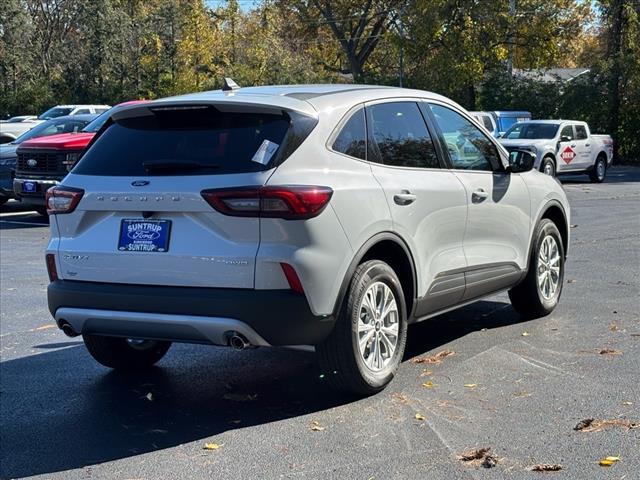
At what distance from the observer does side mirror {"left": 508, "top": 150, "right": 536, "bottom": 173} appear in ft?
24.2

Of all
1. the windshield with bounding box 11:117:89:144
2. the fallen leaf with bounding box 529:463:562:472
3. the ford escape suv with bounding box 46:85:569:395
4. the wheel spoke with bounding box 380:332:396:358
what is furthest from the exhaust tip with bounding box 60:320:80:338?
the windshield with bounding box 11:117:89:144

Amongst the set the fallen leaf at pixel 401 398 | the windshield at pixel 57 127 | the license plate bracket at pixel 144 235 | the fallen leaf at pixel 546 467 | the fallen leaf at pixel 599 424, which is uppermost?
the windshield at pixel 57 127

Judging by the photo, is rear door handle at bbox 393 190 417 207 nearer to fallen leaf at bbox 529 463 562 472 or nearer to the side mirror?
the side mirror

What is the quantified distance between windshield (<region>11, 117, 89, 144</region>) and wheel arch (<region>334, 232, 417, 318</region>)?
13.4 m

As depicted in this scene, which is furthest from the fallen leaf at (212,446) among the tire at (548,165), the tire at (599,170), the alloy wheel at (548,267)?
the tire at (599,170)

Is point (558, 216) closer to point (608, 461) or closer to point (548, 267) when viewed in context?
point (548, 267)

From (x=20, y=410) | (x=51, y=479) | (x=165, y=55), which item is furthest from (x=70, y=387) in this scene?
(x=165, y=55)

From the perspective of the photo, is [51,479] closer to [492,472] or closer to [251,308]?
[251,308]

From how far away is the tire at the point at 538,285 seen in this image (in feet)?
25.1

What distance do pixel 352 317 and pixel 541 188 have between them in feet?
A: 9.97

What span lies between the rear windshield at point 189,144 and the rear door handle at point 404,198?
36.0 inches

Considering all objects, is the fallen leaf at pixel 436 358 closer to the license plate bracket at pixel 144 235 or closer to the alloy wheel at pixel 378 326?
the alloy wheel at pixel 378 326

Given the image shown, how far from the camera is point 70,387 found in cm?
614

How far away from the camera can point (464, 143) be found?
276 inches
